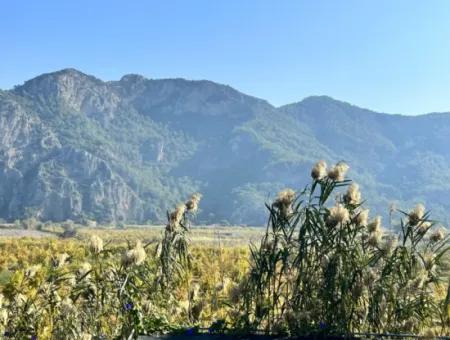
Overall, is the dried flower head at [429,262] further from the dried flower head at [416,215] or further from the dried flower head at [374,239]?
the dried flower head at [374,239]

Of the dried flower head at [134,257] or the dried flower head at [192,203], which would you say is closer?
the dried flower head at [134,257]

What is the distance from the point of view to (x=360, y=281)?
5441 mm

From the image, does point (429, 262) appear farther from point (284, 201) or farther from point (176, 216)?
point (176, 216)

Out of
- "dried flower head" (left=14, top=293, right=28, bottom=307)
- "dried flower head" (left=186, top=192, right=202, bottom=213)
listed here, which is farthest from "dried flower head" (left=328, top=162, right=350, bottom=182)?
"dried flower head" (left=14, top=293, right=28, bottom=307)

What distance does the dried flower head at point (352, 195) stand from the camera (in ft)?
19.0

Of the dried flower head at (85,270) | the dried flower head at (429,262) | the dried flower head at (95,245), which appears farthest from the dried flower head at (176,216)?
the dried flower head at (429,262)

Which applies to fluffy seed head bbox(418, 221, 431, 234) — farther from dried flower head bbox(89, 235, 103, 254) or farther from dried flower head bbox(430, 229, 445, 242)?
dried flower head bbox(89, 235, 103, 254)

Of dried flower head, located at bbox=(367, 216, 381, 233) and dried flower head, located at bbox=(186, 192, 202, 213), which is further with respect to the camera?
dried flower head, located at bbox=(186, 192, 202, 213)

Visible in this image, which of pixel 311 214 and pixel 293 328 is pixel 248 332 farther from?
pixel 311 214

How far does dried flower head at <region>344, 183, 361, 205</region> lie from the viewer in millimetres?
5793

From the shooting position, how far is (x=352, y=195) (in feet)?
19.0

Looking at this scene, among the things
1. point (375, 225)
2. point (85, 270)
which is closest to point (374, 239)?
point (375, 225)

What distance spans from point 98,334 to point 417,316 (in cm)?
321

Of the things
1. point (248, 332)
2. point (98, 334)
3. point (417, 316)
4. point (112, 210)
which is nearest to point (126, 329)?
point (98, 334)
